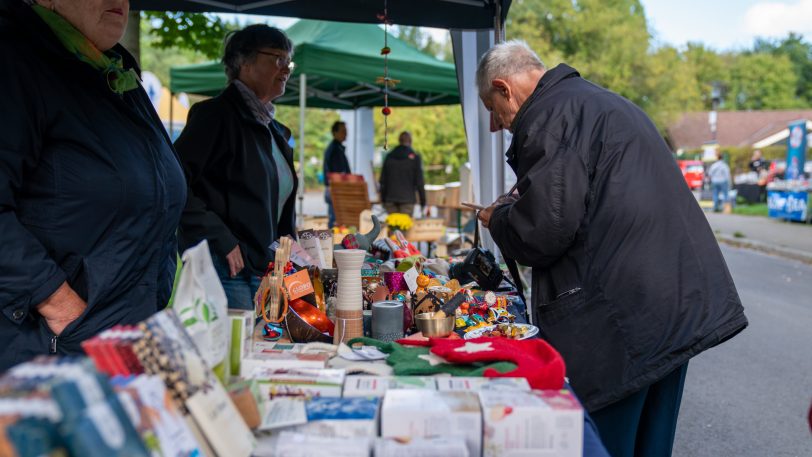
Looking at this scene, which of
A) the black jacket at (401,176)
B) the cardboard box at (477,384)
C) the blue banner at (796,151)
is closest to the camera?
the cardboard box at (477,384)

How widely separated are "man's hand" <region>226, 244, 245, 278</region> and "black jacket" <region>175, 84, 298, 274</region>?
38 millimetres

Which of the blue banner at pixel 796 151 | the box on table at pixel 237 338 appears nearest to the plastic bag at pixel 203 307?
the box on table at pixel 237 338

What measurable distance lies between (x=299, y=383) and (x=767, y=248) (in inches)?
465

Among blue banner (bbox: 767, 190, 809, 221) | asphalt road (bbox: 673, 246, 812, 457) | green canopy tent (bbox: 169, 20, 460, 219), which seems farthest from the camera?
blue banner (bbox: 767, 190, 809, 221)

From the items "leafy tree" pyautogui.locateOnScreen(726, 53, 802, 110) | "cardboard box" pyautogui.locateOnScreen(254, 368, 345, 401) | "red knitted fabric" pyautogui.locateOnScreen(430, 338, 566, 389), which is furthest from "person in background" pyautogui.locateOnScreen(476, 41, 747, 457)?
"leafy tree" pyautogui.locateOnScreen(726, 53, 802, 110)

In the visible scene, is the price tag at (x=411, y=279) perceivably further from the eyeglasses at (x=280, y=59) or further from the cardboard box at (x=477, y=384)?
the eyeglasses at (x=280, y=59)

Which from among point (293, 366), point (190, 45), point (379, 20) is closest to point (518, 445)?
point (293, 366)

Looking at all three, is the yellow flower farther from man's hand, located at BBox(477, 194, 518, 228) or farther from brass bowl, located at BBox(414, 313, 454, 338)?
brass bowl, located at BBox(414, 313, 454, 338)

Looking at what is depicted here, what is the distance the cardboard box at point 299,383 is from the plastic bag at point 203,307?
142mm

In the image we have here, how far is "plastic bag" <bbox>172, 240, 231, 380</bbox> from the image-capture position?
3.71 feet

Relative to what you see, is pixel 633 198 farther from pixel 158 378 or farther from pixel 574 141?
pixel 158 378

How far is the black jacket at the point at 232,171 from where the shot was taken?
271cm

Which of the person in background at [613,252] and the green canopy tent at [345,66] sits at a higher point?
the green canopy tent at [345,66]

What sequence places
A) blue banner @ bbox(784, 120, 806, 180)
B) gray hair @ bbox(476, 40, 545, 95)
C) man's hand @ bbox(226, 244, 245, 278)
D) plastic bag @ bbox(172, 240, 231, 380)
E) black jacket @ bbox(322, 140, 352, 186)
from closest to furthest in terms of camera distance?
plastic bag @ bbox(172, 240, 231, 380) → gray hair @ bbox(476, 40, 545, 95) → man's hand @ bbox(226, 244, 245, 278) → black jacket @ bbox(322, 140, 352, 186) → blue banner @ bbox(784, 120, 806, 180)
